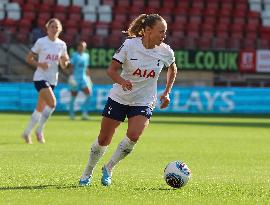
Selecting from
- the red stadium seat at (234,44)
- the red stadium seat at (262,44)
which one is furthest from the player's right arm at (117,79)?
the red stadium seat at (262,44)

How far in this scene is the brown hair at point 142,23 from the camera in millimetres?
10234

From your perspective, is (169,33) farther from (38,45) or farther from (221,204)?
(221,204)

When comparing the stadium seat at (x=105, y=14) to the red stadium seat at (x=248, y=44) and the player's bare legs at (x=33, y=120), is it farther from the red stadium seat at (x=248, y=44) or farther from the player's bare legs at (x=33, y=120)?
the player's bare legs at (x=33, y=120)

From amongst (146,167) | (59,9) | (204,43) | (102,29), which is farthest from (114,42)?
(146,167)

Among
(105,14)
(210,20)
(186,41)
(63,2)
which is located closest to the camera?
(186,41)

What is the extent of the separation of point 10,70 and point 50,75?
17.7m

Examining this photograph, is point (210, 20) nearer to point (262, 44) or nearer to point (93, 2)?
point (262, 44)

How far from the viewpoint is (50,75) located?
58.5 feet

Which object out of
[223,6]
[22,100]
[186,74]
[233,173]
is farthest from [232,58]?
[233,173]

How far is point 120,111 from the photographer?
10.5 metres

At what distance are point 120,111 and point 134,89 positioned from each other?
30 centimetres

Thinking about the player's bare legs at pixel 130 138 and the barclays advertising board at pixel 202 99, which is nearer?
the player's bare legs at pixel 130 138

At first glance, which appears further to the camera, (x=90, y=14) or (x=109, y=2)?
(x=109, y=2)

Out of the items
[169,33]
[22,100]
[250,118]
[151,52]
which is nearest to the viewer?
[151,52]
